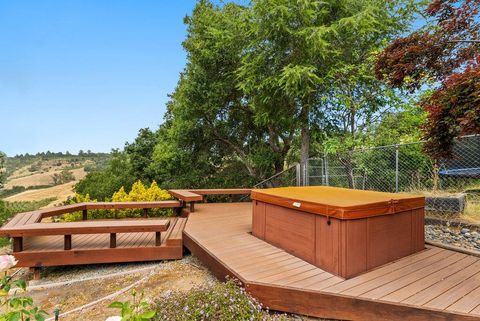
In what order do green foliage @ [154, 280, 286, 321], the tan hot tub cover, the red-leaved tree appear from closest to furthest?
green foliage @ [154, 280, 286, 321]
the tan hot tub cover
the red-leaved tree

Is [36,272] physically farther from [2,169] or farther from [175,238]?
[2,169]

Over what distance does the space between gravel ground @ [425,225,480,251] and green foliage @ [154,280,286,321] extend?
3.24 m

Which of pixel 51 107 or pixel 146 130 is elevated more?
pixel 51 107

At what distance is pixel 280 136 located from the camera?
918 centimetres

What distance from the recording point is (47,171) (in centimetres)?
3297

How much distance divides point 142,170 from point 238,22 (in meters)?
6.98

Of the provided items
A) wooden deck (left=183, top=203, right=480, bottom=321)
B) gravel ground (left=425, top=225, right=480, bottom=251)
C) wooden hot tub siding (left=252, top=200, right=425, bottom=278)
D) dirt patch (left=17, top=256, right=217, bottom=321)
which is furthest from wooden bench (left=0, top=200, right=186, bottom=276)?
gravel ground (left=425, top=225, right=480, bottom=251)

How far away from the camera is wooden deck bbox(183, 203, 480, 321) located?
2.03 meters

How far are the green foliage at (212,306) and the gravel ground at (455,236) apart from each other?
324cm

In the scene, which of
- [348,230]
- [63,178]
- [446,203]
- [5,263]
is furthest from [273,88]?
[63,178]

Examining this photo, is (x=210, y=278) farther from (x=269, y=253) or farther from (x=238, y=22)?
(x=238, y=22)

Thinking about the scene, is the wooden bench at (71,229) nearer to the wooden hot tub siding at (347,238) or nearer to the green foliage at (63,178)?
the wooden hot tub siding at (347,238)

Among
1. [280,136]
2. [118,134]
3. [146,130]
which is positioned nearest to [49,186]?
[118,134]

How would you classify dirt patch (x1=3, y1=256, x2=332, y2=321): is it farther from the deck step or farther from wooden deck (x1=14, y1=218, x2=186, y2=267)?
the deck step
